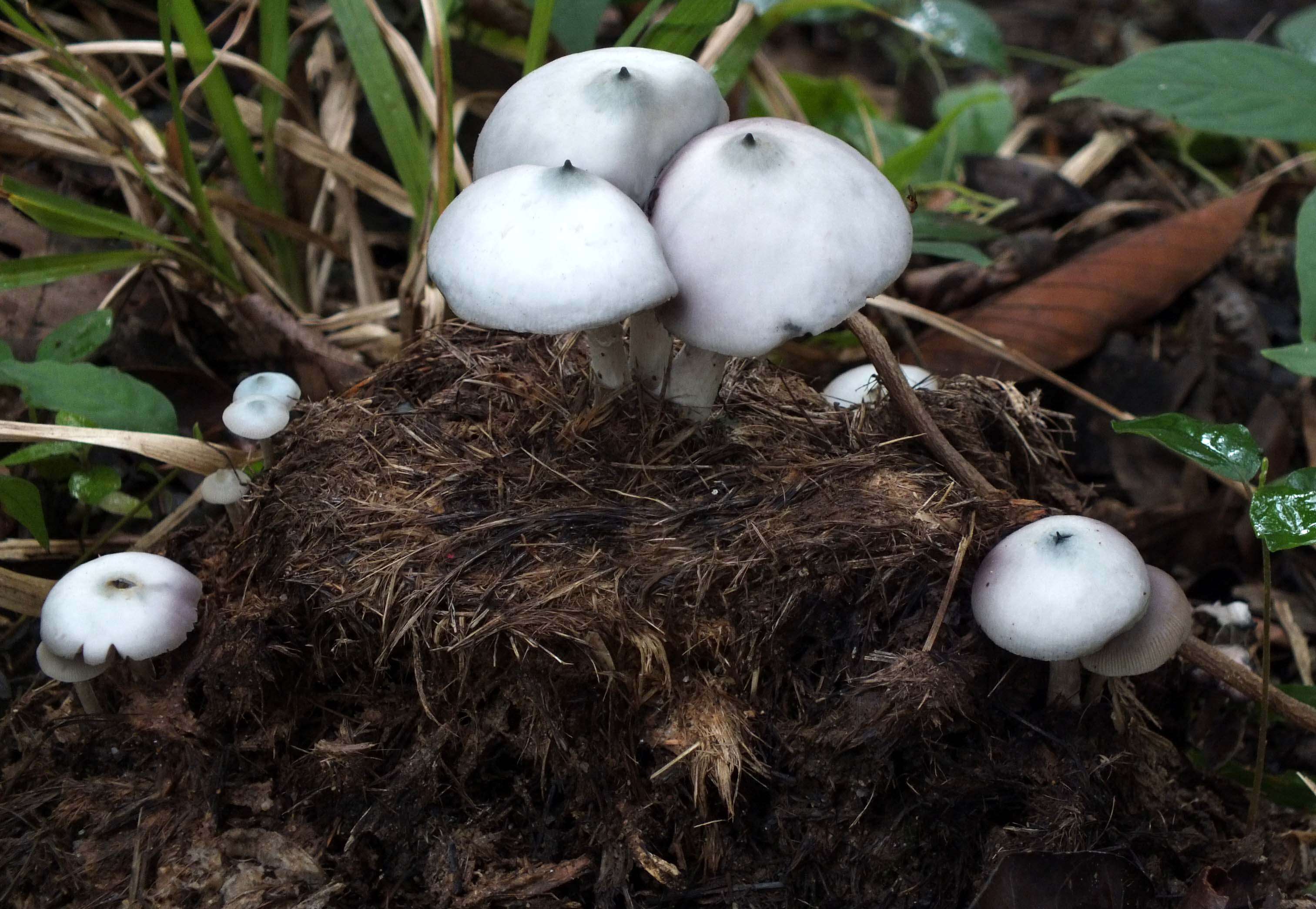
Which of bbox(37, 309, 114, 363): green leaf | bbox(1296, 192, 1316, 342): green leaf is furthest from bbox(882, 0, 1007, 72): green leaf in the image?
bbox(37, 309, 114, 363): green leaf

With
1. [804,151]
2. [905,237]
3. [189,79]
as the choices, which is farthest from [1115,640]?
[189,79]

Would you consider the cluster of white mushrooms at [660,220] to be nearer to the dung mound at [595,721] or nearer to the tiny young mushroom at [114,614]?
the dung mound at [595,721]

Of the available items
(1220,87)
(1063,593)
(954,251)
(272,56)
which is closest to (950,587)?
(1063,593)

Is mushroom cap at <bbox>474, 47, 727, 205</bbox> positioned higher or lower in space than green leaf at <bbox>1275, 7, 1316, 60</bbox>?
higher

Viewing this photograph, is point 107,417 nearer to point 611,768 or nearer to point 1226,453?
point 611,768

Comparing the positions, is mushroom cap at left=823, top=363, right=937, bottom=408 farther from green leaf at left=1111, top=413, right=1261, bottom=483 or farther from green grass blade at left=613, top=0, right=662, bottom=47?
green grass blade at left=613, top=0, right=662, bottom=47

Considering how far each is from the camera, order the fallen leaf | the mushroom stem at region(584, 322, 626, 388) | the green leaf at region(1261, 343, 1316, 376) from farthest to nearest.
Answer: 1. the fallen leaf
2. the mushroom stem at region(584, 322, 626, 388)
3. the green leaf at region(1261, 343, 1316, 376)

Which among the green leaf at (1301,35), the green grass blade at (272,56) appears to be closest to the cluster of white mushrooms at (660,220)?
the green grass blade at (272,56)
